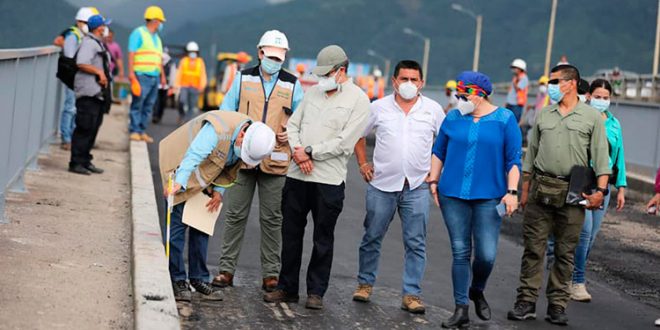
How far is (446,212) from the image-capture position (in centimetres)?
966

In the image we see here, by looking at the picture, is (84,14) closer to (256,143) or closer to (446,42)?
(256,143)

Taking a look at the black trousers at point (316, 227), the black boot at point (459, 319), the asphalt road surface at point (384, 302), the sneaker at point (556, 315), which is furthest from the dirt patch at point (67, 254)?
the sneaker at point (556, 315)

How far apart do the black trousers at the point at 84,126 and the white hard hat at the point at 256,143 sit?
21.5 ft

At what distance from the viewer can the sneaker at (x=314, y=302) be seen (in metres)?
9.52

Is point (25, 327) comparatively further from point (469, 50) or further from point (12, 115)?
point (469, 50)

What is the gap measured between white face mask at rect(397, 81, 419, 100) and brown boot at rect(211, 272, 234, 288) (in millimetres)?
1893

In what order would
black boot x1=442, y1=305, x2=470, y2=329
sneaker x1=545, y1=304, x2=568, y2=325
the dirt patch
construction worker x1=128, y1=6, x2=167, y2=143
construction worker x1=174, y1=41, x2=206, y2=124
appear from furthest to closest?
construction worker x1=174, y1=41, x2=206, y2=124, construction worker x1=128, y1=6, x2=167, y2=143, sneaker x1=545, y1=304, x2=568, y2=325, black boot x1=442, y1=305, x2=470, y2=329, the dirt patch

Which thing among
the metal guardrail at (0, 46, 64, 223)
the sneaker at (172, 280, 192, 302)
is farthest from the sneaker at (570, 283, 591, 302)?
the metal guardrail at (0, 46, 64, 223)

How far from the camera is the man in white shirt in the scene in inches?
393

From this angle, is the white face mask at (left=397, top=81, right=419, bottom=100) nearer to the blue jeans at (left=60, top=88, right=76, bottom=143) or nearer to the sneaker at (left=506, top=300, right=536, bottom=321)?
the sneaker at (left=506, top=300, right=536, bottom=321)

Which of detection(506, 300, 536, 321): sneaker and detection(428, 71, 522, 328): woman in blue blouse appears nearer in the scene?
detection(428, 71, 522, 328): woman in blue blouse

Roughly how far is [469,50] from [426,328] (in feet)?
587

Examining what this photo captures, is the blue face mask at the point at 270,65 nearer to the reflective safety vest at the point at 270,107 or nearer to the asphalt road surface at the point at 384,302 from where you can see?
the reflective safety vest at the point at 270,107

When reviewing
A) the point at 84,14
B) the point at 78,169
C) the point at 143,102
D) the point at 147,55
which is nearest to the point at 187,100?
the point at 143,102
